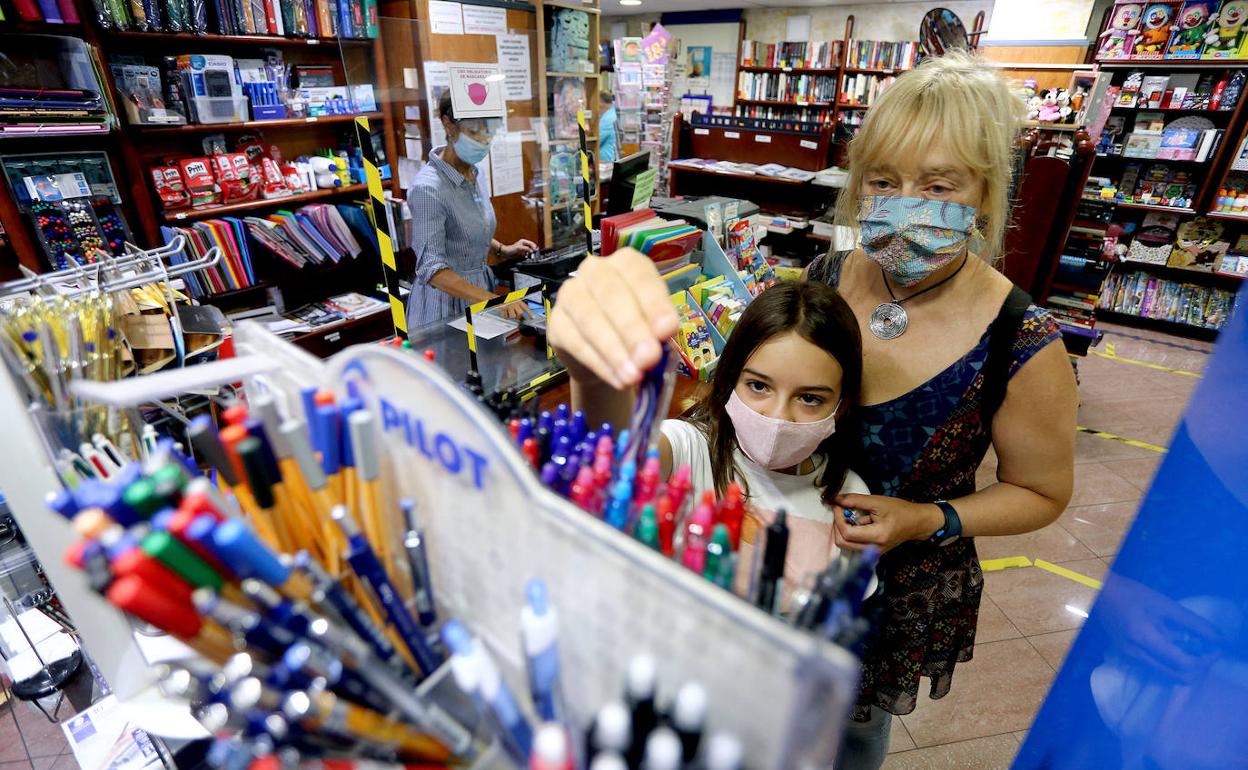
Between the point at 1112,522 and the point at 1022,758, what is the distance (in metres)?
2.47

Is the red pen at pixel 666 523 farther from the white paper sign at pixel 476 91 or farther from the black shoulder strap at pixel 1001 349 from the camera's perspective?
the white paper sign at pixel 476 91

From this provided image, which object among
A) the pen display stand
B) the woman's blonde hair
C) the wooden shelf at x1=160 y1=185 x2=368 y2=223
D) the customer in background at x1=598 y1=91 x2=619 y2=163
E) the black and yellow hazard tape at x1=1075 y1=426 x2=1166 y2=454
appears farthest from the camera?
the customer in background at x1=598 y1=91 x2=619 y2=163

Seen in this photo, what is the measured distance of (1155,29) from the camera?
469 centimetres

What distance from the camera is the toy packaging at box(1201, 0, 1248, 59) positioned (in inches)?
174

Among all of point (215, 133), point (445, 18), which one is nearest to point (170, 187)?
point (215, 133)

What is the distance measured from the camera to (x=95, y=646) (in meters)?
0.68

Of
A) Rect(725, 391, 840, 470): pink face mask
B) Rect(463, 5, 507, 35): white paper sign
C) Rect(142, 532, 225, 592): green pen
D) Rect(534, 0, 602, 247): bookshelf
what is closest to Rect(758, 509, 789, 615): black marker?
Rect(142, 532, 225, 592): green pen

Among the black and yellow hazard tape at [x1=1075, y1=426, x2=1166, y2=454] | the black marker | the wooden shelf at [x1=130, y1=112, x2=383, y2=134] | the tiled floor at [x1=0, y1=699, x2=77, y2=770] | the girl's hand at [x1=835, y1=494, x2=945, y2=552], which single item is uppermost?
the wooden shelf at [x1=130, y1=112, x2=383, y2=134]

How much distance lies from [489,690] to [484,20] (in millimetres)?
3699

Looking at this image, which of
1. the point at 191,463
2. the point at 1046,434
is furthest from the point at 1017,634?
the point at 191,463

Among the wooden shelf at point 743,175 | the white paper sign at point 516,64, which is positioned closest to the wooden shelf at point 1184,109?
the wooden shelf at point 743,175

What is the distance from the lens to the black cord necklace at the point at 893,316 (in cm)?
119

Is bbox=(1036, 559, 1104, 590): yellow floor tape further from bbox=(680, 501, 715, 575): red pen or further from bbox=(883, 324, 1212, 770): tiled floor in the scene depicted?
Result: bbox=(680, 501, 715, 575): red pen

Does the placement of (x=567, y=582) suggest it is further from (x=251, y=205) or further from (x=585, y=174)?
(x=251, y=205)
